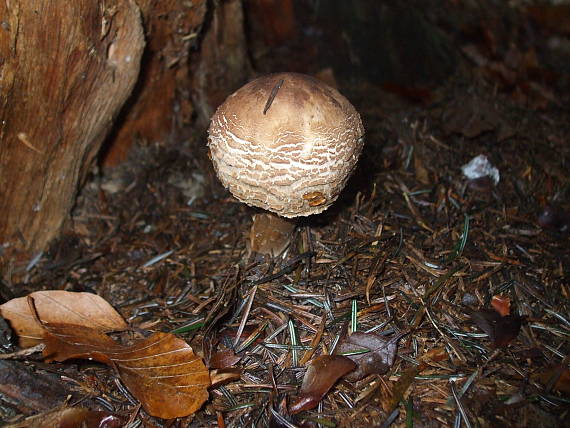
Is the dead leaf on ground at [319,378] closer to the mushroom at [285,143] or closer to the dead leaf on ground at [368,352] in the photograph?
the dead leaf on ground at [368,352]

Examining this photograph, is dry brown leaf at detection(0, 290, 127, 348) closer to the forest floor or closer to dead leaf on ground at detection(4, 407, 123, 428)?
the forest floor

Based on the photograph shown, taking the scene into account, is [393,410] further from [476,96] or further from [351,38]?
[351,38]

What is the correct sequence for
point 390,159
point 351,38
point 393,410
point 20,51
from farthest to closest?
1. point 351,38
2. point 390,159
3. point 20,51
4. point 393,410

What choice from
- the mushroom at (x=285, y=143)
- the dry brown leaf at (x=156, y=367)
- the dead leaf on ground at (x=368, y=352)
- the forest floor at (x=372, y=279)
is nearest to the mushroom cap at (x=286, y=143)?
the mushroom at (x=285, y=143)

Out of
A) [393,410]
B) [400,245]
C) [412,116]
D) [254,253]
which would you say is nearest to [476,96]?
[412,116]

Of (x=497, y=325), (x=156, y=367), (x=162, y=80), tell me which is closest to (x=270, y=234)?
(x=156, y=367)

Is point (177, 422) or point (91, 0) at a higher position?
point (91, 0)

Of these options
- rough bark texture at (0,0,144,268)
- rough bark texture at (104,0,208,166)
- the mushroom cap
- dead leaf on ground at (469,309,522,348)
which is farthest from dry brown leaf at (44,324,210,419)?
rough bark texture at (104,0,208,166)
